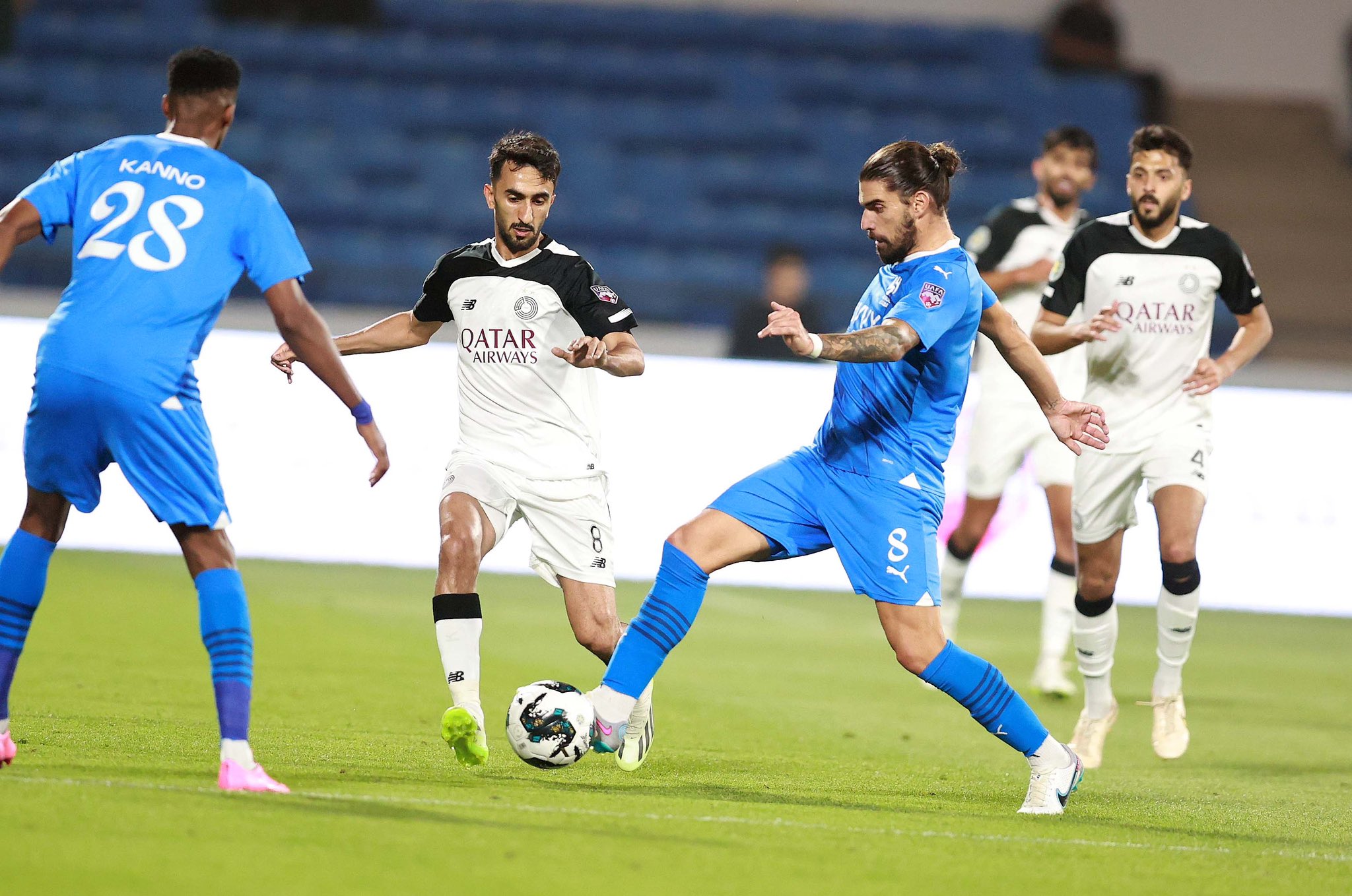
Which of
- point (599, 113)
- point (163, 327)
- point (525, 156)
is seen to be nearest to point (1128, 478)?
point (525, 156)

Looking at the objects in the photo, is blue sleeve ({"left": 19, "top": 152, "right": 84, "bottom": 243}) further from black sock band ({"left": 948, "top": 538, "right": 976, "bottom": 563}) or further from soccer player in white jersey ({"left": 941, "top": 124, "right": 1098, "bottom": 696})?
black sock band ({"left": 948, "top": 538, "right": 976, "bottom": 563})

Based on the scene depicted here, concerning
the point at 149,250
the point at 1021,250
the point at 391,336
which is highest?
the point at 1021,250

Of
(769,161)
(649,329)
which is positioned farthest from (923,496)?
(769,161)

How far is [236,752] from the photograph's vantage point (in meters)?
4.62

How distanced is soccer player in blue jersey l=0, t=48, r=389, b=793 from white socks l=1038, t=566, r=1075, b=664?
4991mm

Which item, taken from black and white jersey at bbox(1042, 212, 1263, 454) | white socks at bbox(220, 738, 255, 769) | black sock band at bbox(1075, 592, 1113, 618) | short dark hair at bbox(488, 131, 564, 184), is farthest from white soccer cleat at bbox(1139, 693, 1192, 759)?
white socks at bbox(220, 738, 255, 769)

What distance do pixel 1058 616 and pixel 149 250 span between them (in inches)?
218

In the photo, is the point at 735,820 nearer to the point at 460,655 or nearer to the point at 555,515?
the point at 460,655

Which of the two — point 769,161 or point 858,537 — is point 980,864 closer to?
point 858,537

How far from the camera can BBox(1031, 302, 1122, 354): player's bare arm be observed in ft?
20.2

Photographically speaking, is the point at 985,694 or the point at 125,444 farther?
the point at 985,694

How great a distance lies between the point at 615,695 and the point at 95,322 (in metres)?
1.93

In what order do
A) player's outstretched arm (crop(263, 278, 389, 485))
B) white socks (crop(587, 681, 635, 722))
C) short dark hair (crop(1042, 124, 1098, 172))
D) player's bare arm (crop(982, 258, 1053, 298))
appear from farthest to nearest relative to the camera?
player's bare arm (crop(982, 258, 1053, 298)), short dark hair (crop(1042, 124, 1098, 172)), white socks (crop(587, 681, 635, 722)), player's outstretched arm (crop(263, 278, 389, 485))

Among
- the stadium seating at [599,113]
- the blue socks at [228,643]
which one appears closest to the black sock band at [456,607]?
the blue socks at [228,643]
